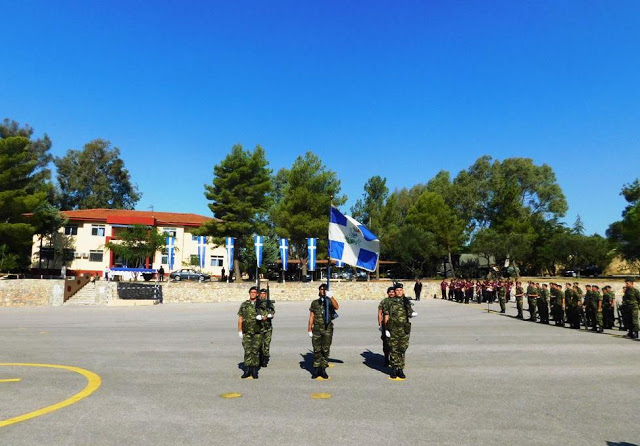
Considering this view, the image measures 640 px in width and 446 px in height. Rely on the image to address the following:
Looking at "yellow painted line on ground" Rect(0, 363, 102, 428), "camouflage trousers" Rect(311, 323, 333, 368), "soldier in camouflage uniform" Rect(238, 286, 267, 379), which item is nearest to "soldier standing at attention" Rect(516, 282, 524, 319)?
"camouflage trousers" Rect(311, 323, 333, 368)

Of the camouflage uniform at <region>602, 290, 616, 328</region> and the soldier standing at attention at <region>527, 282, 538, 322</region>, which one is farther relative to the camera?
the soldier standing at attention at <region>527, 282, 538, 322</region>

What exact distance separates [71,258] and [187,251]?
1320 cm

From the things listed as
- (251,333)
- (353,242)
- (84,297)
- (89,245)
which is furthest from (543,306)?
(89,245)

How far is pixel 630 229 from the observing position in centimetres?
5400

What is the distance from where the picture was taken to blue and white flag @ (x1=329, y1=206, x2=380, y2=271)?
11.9 meters

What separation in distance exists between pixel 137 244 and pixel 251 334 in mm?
47529

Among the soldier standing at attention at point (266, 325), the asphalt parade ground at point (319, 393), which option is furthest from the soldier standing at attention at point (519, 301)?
the soldier standing at attention at point (266, 325)

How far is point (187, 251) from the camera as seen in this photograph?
188 ft

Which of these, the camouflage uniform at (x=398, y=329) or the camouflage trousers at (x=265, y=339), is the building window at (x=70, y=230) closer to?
the camouflage trousers at (x=265, y=339)

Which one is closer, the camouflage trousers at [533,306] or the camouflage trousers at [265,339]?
the camouflage trousers at [265,339]

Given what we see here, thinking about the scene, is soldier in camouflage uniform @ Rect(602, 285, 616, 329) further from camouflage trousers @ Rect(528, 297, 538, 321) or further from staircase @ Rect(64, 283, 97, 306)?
staircase @ Rect(64, 283, 97, 306)

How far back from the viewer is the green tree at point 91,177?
7044 centimetres

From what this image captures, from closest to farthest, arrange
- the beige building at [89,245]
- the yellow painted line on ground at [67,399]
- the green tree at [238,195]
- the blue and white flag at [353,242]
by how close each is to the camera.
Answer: the yellow painted line on ground at [67,399] < the blue and white flag at [353,242] < the green tree at [238,195] < the beige building at [89,245]

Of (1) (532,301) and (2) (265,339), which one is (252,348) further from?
(1) (532,301)
